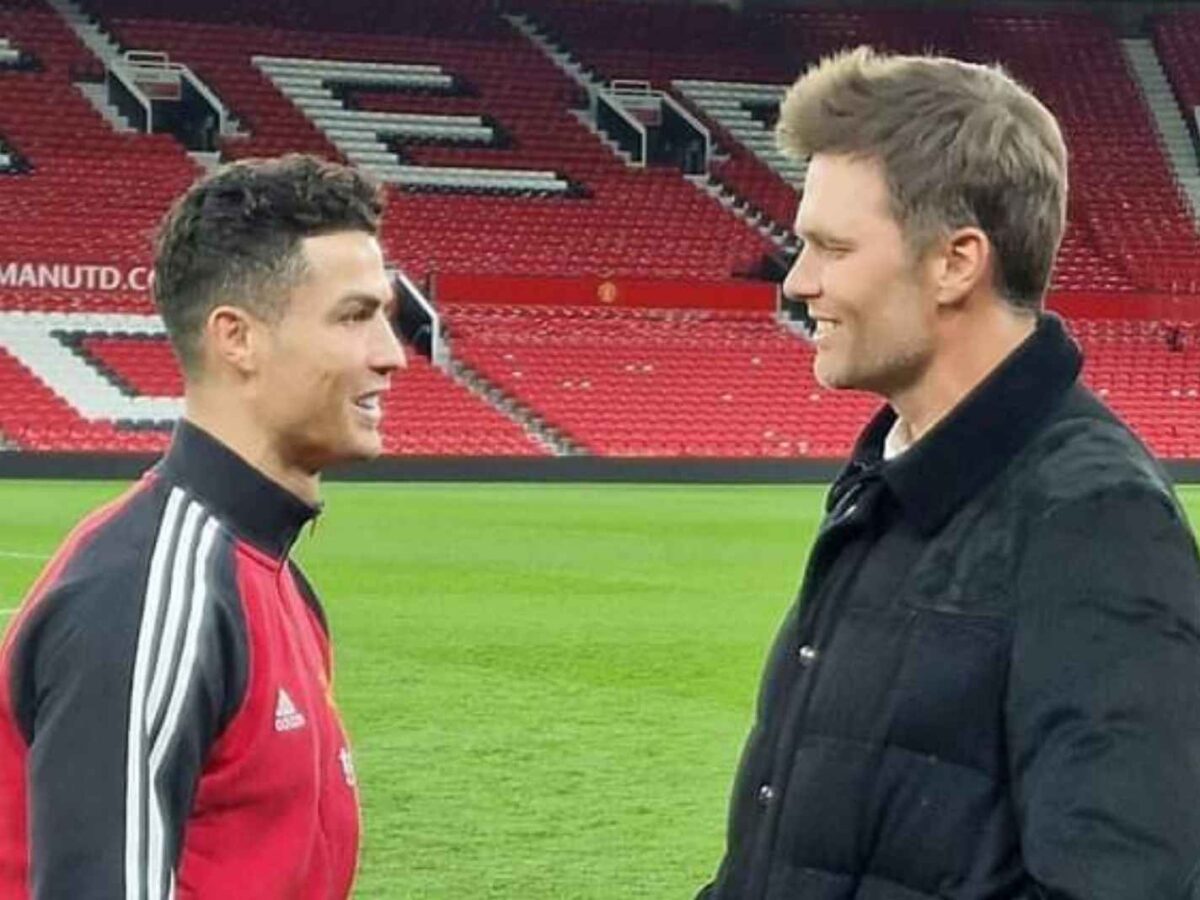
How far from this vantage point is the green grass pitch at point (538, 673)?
822cm

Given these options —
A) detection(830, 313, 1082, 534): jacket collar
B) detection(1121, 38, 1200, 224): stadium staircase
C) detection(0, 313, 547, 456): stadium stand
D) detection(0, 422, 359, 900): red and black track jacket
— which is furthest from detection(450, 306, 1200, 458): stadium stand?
detection(830, 313, 1082, 534): jacket collar

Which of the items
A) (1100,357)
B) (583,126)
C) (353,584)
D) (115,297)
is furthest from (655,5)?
(353,584)

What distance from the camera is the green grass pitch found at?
27.0ft

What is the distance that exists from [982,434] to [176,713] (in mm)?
950

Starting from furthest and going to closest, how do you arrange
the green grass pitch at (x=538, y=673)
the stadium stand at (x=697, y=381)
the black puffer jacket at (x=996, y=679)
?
1. the stadium stand at (x=697, y=381)
2. the green grass pitch at (x=538, y=673)
3. the black puffer jacket at (x=996, y=679)

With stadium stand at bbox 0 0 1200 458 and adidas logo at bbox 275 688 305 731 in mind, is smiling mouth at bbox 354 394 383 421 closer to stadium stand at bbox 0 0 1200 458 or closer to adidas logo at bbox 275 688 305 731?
adidas logo at bbox 275 688 305 731

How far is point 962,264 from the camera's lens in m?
2.52

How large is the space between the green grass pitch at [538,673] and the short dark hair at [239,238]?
181 inches

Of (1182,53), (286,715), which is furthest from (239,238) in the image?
(1182,53)

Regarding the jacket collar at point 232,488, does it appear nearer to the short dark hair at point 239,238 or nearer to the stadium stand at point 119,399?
the short dark hair at point 239,238

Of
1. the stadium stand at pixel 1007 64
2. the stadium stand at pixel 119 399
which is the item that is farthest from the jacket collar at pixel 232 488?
the stadium stand at pixel 1007 64

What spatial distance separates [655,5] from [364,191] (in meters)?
40.5

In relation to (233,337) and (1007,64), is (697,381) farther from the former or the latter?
(233,337)

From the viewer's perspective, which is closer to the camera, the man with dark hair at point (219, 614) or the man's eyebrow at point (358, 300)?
the man with dark hair at point (219, 614)
